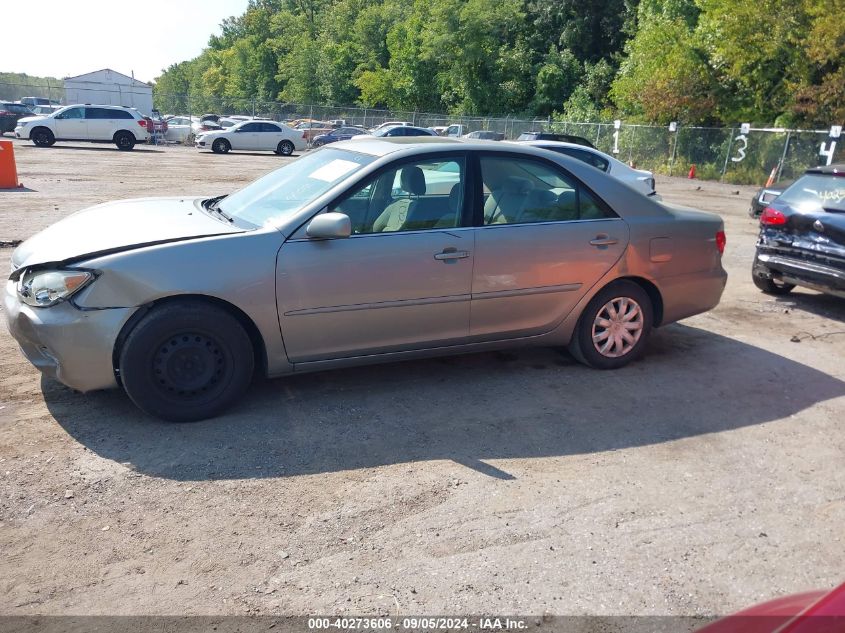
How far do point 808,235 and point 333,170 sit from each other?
17.0ft

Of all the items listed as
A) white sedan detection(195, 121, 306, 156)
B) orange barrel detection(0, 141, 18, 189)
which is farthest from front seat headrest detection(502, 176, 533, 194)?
white sedan detection(195, 121, 306, 156)

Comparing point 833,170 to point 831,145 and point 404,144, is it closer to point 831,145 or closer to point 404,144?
point 404,144

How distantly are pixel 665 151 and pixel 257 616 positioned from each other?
102 feet

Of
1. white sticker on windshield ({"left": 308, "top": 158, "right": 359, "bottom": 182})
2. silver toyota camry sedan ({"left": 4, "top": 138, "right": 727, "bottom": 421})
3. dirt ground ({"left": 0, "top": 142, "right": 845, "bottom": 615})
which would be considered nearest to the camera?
dirt ground ({"left": 0, "top": 142, "right": 845, "bottom": 615})

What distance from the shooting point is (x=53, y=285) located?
13.5 feet

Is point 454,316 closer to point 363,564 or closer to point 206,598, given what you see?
point 363,564

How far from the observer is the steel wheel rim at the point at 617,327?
18.0 feet

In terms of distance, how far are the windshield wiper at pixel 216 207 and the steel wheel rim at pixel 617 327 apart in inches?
110

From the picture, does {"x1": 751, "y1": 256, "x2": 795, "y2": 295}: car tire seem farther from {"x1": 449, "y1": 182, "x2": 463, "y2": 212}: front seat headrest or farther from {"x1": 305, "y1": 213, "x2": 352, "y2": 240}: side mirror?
{"x1": 305, "y1": 213, "x2": 352, "y2": 240}: side mirror

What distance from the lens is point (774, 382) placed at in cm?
555

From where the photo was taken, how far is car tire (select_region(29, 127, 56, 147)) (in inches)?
1163

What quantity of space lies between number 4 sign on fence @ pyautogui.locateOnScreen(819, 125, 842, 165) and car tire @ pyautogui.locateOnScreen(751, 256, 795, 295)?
59.0ft

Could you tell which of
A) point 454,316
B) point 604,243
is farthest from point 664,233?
point 454,316

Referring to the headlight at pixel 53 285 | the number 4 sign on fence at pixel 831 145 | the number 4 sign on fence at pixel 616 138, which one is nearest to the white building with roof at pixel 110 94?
the number 4 sign on fence at pixel 616 138
